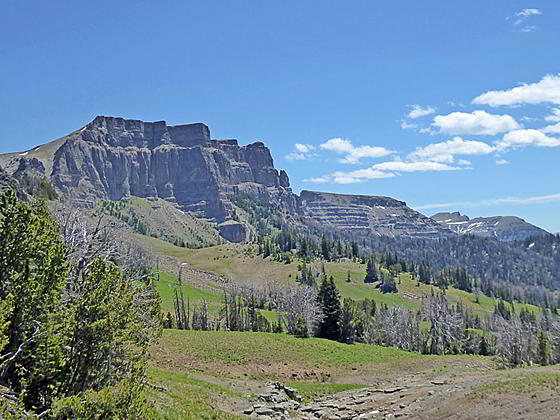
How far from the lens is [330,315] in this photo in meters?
88.2

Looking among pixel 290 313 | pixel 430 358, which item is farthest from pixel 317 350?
pixel 290 313

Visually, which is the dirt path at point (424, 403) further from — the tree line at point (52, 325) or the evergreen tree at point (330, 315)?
the evergreen tree at point (330, 315)

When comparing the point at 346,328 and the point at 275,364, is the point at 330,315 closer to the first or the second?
the point at 346,328

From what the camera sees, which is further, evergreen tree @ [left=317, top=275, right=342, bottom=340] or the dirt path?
evergreen tree @ [left=317, top=275, right=342, bottom=340]

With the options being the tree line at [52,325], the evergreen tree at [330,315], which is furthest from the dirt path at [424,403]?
the evergreen tree at [330,315]

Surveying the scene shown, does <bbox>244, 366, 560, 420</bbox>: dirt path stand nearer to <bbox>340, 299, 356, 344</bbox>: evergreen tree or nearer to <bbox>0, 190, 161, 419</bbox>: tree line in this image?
<bbox>0, 190, 161, 419</bbox>: tree line

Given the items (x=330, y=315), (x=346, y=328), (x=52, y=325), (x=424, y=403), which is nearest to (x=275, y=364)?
(x=330, y=315)

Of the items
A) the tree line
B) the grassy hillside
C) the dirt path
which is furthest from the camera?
the grassy hillside

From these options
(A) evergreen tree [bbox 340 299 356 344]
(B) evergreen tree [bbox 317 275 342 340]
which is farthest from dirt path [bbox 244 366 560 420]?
(A) evergreen tree [bbox 340 299 356 344]

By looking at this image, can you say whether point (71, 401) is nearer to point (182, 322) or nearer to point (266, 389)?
point (266, 389)

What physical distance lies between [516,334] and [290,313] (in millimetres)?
44088

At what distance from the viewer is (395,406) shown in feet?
133

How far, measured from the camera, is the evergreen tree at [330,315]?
88000mm

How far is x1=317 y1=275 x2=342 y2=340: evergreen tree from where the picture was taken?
289 feet
